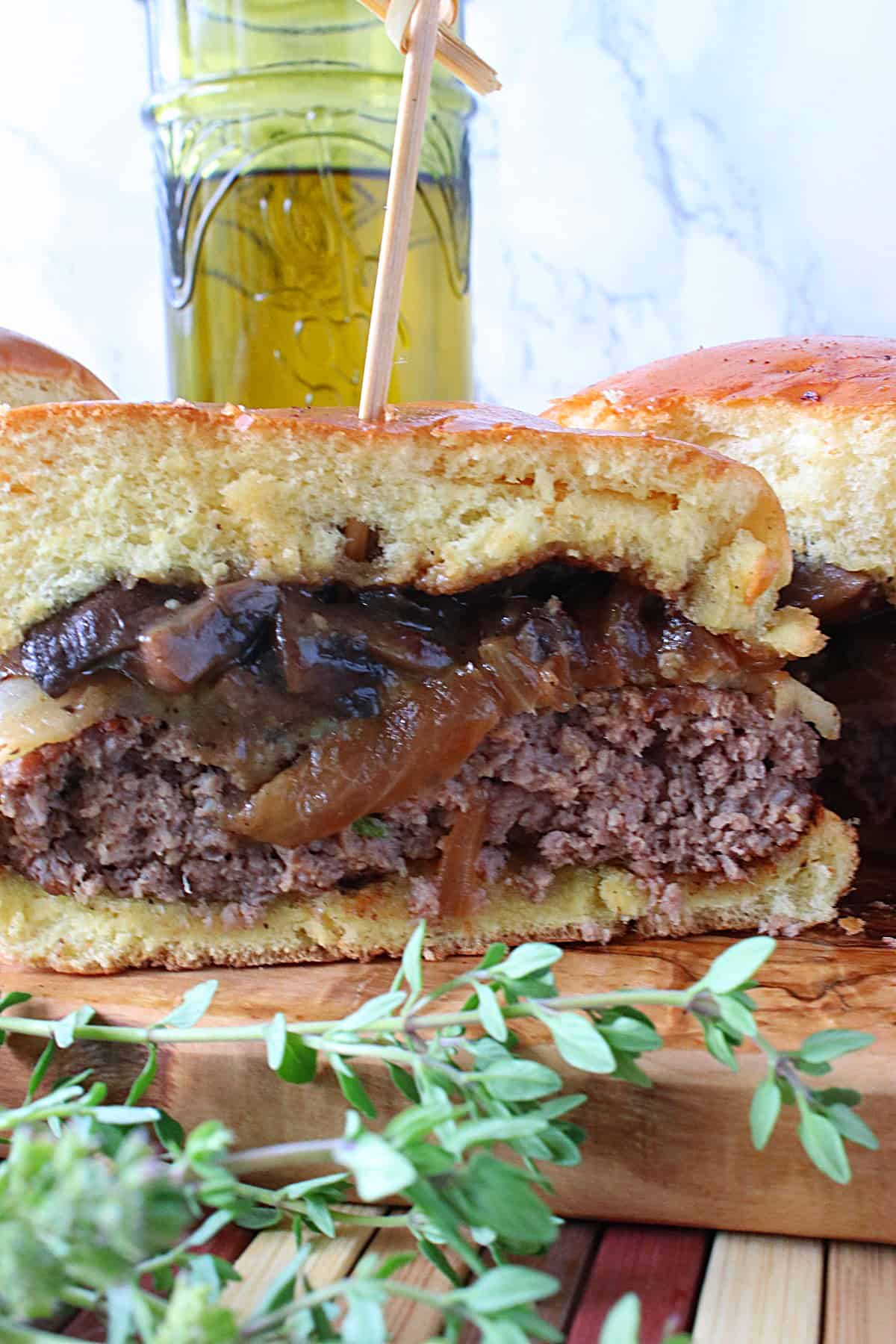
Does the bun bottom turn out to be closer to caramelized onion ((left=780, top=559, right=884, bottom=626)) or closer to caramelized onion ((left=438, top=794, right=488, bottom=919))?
caramelized onion ((left=438, top=794, right=488, bottom=919))

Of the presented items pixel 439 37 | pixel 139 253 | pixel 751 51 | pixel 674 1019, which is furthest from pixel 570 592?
pixel 139 253

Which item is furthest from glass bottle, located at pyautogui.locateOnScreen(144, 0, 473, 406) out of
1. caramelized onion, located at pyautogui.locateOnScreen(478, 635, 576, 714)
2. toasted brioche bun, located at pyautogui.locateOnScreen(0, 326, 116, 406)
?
caramelized onion, located at pyautogui.locateOnScreen(478, 635, 576, 714)

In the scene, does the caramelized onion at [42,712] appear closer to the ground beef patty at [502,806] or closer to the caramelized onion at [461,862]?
the ground beef patty at [502,806]

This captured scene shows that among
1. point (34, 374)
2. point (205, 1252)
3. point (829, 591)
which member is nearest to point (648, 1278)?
point (205, 1252)

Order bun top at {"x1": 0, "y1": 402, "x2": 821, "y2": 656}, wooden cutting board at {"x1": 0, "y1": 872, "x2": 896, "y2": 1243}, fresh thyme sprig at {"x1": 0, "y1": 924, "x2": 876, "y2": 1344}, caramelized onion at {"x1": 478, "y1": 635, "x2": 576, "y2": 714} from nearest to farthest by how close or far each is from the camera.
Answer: fresh thyme sprig at {"x1": 0, "y1": 924, "x2": 876, "y2": 1344}
wooden cutting board at {"x1": 0, "y1": 872, "x2": 896, "y2": 1243}
bun top at {"x1": 0, "y1": 402, "x2": 821, "y2": 656}
caramelized onion at {"x1": 478, "y1": 635, "x2": 576, "y2": 714}

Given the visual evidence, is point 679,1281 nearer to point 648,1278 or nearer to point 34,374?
point 648,1278

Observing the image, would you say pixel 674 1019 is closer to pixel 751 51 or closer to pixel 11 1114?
pixel 11 1114

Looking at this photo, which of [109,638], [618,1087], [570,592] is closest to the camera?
[618,1087]
